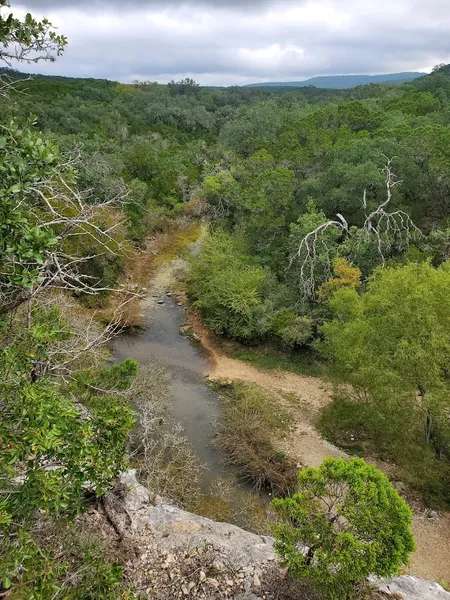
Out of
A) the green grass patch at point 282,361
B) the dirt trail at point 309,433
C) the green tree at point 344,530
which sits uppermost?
the green tree at point 344,530

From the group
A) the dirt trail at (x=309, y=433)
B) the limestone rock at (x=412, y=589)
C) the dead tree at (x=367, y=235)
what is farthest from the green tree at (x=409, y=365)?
the dead tree at (x=367, y=235)

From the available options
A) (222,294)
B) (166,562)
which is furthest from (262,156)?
(166,562)

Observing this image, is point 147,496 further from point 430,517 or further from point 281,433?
point 430,517

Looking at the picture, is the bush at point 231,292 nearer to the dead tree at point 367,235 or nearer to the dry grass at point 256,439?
the dead tree at point 367,235

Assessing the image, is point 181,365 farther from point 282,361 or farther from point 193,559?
point 193,559

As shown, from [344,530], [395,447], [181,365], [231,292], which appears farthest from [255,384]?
[344,530]
